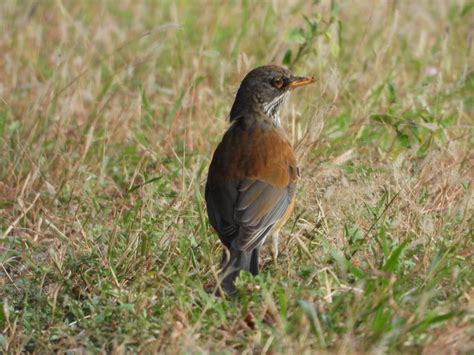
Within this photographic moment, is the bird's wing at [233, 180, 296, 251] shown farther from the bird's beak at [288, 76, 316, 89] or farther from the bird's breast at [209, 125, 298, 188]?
the bird's beak at [288, 76, 316, 89]

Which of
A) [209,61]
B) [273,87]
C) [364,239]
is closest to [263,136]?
[273,87]

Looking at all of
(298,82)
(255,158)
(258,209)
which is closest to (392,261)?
(258,209)

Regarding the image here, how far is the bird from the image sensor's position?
5754 millimetres

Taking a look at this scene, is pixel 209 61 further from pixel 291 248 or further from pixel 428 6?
pixel 291 248

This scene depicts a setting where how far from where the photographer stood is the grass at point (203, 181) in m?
4.95

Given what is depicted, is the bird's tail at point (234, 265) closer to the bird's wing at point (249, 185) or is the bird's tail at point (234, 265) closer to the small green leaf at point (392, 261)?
the bird's wing at point (249, 185)

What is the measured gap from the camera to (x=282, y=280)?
5.38 m

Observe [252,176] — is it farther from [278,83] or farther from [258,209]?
[278,83]

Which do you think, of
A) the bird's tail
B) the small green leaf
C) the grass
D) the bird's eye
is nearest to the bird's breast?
the grass

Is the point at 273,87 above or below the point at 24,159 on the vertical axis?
above

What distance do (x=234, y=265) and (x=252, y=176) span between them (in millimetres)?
843

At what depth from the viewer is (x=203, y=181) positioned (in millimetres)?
7047

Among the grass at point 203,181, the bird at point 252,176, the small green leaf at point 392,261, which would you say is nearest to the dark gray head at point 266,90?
the bird at point 252,176

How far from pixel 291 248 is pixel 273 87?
4.29 ft
